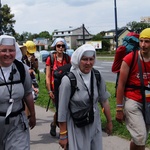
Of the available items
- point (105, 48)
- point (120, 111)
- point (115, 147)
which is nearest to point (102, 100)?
point (120, 111)

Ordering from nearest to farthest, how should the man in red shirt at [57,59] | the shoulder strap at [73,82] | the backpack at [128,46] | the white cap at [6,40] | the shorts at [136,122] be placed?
the shoulder strap at [73,82]
the white cap at [6,40]
the shorts at [136,122]
the backpack at [128,46]
the man in red shirt at [57,59]

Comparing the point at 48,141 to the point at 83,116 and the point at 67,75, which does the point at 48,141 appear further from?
the point at 67,75

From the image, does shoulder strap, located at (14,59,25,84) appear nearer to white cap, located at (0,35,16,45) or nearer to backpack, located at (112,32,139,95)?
white cap, located at (0,35,16,45)

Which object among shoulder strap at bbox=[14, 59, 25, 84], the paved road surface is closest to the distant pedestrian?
shoulder strap at bbox=[14, 59, 25, 84]

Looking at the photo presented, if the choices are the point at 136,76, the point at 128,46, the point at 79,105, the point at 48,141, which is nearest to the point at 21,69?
the point at 79,105

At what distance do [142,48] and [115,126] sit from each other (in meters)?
2.50

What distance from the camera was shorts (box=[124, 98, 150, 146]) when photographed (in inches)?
157

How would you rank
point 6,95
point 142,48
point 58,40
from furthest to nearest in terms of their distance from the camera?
point 58,40, point 142,48, point 6,95

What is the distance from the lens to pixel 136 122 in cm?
403

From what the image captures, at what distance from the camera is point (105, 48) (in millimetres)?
79125

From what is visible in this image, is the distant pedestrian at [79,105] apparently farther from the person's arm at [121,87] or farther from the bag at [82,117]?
the person's arm at [121,87]

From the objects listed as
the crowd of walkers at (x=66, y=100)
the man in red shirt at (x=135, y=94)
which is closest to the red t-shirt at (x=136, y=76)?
the man in red shirt at (x=135, y=94)

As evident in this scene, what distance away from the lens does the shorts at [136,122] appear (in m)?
3.99

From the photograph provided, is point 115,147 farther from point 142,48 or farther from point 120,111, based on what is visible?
point 142,48
